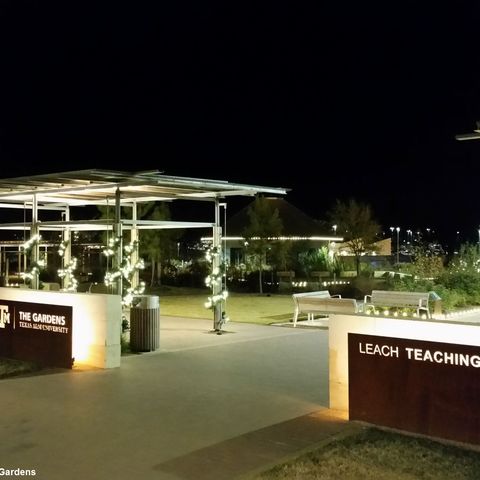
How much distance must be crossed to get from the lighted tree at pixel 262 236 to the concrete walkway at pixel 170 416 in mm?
19552

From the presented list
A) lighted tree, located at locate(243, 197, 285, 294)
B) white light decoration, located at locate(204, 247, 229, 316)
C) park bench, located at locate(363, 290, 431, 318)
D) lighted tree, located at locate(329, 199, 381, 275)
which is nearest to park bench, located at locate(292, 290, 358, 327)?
park bench, located at locate(363, 290, 431, 318)

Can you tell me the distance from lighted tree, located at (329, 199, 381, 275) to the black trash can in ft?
118

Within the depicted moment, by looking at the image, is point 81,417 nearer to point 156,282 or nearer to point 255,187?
point 255,187

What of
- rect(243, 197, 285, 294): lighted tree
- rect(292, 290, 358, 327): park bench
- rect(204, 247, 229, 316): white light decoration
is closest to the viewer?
rect(292, 290, 358, 327): park bench

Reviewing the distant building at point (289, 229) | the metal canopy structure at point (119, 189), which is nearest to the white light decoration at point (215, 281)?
the metal canopy structure at point (119, 189)

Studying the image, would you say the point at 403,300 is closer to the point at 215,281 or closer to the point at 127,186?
the point at 215,281

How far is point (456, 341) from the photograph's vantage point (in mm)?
6727

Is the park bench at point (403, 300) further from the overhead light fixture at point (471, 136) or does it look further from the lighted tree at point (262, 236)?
the lighted tree at point (262, 236)

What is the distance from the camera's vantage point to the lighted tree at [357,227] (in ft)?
156

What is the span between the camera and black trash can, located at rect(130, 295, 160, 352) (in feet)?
40.6

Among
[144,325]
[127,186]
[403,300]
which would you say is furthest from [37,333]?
[403,300]

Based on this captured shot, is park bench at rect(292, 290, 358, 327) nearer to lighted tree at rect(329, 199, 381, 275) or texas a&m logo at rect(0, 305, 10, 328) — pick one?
texas a&m logo at rect(0, 305, 10, 328)

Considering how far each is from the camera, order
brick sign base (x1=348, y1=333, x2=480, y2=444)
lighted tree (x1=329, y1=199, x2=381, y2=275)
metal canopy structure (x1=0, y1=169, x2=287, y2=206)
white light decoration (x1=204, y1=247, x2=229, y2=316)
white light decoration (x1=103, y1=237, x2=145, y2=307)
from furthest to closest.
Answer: lighted tree (x1=329, y1=199, x2=381, y2=275) → white light decoration (x1=204, y1=247, x2=229, y2=316) → white light decoration (x1=103, y1=237, x2=145, y2=307) → metal canopy structure (x1=0, y1=169, x2=287, y2=206) → brick sign base (x1=348, y1=333, x2=480, y2=444)

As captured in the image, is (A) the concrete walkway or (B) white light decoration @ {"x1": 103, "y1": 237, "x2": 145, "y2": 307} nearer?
(A) the concrete walkway
